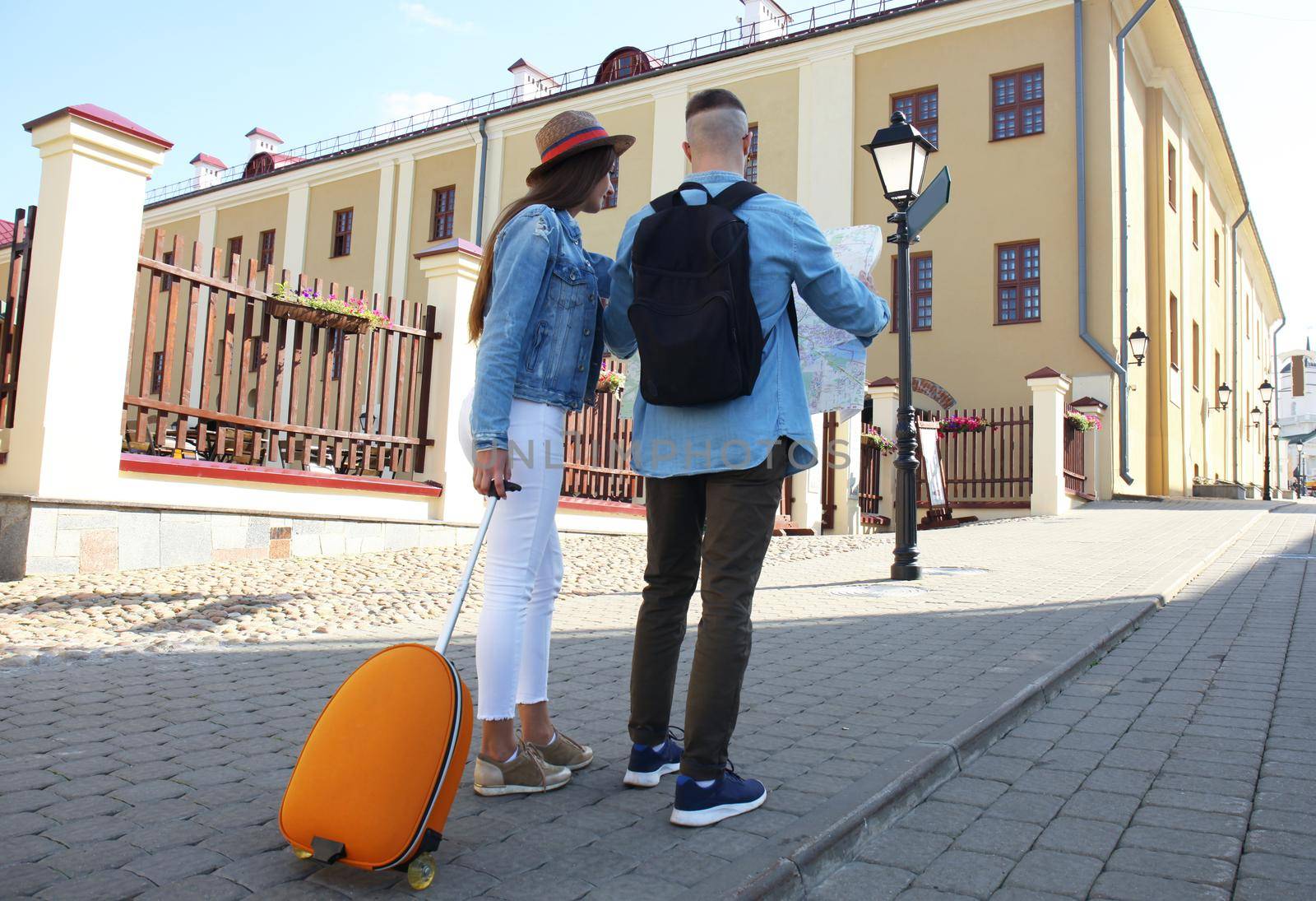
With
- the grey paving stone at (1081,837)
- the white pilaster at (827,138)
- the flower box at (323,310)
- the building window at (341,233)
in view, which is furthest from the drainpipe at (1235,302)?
the grey paving stone at (1081,837)

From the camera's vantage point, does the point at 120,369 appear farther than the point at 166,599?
Yes

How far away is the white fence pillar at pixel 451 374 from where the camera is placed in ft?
31.3

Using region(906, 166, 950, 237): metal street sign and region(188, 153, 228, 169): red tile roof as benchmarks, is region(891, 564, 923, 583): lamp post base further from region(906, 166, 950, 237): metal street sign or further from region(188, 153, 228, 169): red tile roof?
region(188, 153, 228, 169): red tile roof

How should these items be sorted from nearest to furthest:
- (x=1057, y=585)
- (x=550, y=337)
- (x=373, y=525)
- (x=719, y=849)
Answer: (x=719, y=849) < (x=550, y=337) < (x=1057, y=585) < (x=373, y=525)

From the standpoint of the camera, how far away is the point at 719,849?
239cm

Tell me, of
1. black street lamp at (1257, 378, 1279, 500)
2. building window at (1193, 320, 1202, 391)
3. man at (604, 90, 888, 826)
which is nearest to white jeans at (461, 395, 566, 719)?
man at (604, 90, 888, 826)

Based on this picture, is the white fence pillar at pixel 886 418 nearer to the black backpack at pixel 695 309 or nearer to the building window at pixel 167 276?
the building window at pixel 167 276

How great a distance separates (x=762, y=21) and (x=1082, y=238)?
10.2 meters

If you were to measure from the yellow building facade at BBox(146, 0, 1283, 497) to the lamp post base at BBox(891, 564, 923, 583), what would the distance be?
42.0ft

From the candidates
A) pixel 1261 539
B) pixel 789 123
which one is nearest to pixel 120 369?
pixel 1261 539

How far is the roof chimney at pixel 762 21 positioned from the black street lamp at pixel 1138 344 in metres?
10.9

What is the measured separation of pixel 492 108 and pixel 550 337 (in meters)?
27.7

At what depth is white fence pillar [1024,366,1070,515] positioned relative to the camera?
1703 centimetres

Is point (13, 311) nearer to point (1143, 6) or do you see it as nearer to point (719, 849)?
point (719, 849)
